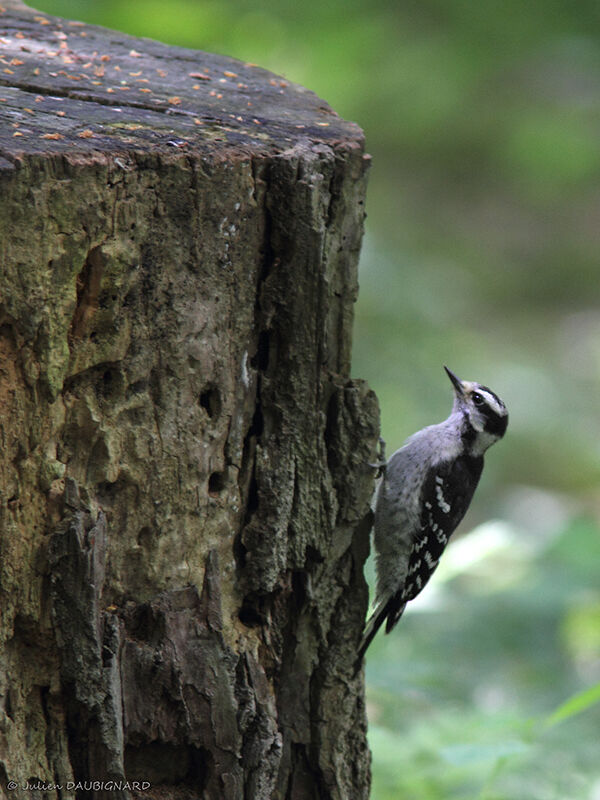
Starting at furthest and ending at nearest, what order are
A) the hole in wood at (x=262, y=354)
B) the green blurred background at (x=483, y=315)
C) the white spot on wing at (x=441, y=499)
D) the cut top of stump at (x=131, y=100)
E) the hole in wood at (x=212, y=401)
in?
the white spot on wing at (x=441, y=499), the green blurred background at (x=483, y=315), the hole in wood at (x=262, y=354), the hole in wood at (x=212, y=401), the cut top of stump at (x=131, y=100)

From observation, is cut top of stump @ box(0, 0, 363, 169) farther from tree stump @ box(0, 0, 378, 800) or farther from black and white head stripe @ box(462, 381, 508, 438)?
black and white head stripe @ box(462, 381, 508, 438)

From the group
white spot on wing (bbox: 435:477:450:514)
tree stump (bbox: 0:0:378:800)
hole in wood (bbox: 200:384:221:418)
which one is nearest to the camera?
tree stump (bbox: 0:0:378:800)

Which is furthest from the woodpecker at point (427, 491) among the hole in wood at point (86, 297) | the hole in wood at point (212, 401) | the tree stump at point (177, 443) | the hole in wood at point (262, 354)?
the hole in wood at point (86, 297)

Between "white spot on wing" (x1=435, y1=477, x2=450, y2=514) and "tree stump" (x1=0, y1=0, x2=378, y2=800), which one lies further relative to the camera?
"white spot on wing" (x1=435, y1=477, x2=450, y2=514)

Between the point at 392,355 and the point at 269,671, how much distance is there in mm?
4457

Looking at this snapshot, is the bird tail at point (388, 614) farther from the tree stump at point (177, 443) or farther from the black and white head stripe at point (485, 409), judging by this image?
the black and white head stripe at point (485, 409)

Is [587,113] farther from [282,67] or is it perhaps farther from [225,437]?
[225,437]

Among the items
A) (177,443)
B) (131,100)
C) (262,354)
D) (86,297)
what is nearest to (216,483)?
(177,443)

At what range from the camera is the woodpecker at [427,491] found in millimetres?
4441

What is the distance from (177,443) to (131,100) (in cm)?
110

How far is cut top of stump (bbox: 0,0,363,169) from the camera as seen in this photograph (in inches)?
93.7

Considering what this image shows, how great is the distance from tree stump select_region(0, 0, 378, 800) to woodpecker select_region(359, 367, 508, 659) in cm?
141

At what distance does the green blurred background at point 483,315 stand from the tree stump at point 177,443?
0.88 metres

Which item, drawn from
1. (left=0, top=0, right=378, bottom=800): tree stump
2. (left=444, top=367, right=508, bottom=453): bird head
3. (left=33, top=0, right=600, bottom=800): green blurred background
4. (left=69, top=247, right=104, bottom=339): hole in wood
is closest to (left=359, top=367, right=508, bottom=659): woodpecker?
(left=444, top=367, right=508, bottom=453): bird head
